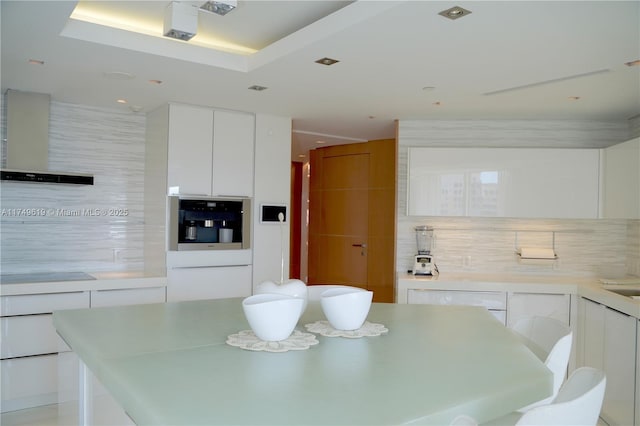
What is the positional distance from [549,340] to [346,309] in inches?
35.0

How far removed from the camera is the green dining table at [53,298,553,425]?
3.73 ft

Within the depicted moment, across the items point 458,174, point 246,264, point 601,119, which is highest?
point 601,119

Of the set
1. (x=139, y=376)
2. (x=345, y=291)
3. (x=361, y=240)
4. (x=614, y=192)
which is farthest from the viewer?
(x=361, y=240)

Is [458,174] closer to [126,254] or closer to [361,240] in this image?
[361,240]

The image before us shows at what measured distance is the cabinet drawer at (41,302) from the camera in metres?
3.58

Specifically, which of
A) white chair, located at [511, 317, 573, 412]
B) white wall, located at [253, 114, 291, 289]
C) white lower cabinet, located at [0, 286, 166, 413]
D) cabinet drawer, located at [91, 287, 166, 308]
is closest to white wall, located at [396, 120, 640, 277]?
white wall, located at [253, 114, 291, 289]

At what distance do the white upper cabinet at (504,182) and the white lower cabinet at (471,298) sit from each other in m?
0.70

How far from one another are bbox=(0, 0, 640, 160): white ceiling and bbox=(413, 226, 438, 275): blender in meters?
1.10

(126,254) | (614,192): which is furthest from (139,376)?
(614,192)

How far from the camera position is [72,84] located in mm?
3775

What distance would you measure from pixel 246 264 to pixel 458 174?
6.80 ft

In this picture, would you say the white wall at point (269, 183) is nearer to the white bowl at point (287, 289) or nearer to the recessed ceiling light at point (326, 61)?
the recessed ceiling light at point (326, 61)

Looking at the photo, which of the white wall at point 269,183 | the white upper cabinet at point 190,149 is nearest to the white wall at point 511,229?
the white wall at point 269,183

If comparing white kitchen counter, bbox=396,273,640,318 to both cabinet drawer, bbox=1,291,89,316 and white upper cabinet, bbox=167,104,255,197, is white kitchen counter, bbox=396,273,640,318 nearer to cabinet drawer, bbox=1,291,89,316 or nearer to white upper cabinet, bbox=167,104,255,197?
white upper cabinet, bbox=167,104,255,197
